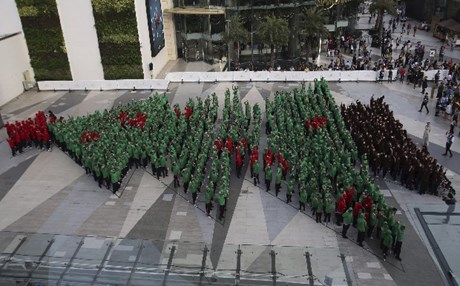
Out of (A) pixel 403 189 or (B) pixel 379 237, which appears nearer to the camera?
(B) pixel 379 237

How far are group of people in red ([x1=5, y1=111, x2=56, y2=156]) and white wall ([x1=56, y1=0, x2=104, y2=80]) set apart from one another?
975cm

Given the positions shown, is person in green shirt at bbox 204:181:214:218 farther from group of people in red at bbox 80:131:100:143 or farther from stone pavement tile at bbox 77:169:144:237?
group of people in red at bbox 80:131:100:143

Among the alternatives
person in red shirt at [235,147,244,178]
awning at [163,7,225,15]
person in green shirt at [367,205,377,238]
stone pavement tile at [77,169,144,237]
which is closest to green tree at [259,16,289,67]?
awning at [163,7,225,15]

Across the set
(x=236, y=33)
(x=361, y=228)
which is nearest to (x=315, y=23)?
(x=236, y=33)

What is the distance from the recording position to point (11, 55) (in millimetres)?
28219

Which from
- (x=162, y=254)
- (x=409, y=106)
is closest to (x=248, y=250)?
(x=162, y=254)

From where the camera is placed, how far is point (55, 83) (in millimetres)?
29406

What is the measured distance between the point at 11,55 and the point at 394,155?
2504 centimetres

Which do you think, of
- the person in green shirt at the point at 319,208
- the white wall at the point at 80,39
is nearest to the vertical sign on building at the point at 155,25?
the white wall at the point at 80,39

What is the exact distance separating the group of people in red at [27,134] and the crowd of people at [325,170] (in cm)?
1078

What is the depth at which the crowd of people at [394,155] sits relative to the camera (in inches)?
623

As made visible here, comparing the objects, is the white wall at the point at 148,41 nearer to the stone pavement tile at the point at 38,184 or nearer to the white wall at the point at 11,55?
the white wall at the point at 11,55

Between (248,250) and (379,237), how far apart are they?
4775 millimetres

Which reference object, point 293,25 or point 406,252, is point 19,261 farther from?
point 293,25
